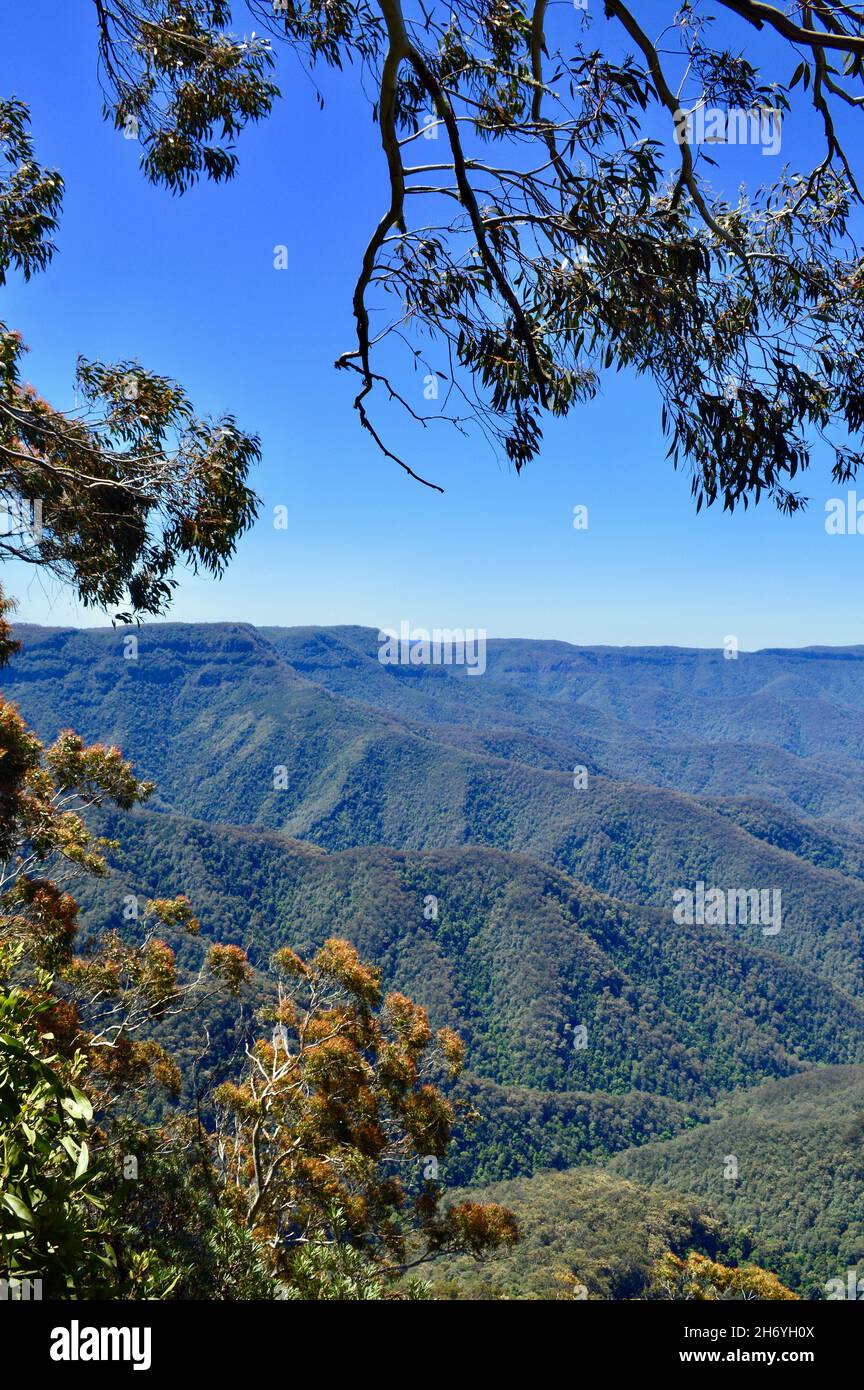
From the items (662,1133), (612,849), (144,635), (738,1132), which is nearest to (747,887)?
(612,849)

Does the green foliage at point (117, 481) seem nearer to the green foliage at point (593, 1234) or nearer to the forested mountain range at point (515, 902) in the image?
the forested mountain range at point (515, 902)

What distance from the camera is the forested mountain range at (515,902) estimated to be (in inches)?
1767

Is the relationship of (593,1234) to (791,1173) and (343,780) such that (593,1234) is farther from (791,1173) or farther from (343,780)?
(343,780)

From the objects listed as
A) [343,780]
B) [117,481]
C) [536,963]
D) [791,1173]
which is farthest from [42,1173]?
[343,780]

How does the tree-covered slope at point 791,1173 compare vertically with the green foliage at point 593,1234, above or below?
below

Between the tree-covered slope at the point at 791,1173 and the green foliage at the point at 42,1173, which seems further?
the tree-covered slope at the point at 791,1173

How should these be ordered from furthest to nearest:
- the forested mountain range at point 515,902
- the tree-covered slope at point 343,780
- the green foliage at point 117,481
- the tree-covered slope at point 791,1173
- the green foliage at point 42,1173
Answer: the tree-covered slope at point 343,780 → the forested mountain range at point 515,902 → the tree-covered slope at point 791,1173 → the green foliage at point 117,481 → the green foliage at point 42,1173

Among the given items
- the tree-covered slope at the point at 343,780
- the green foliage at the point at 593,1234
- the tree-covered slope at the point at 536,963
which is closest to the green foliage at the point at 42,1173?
the green foliage at the point at 593,1234

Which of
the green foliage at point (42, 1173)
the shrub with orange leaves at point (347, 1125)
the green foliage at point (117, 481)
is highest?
the green foliage at point (117, 481)

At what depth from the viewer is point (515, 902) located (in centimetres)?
7444

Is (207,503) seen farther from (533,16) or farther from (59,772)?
(59,772)

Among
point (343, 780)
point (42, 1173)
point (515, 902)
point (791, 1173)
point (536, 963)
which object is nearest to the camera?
point (42, 1173)

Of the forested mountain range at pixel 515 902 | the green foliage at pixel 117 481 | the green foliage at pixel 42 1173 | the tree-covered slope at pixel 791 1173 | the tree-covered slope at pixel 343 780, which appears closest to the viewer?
the green foliage at pixel 42 1173

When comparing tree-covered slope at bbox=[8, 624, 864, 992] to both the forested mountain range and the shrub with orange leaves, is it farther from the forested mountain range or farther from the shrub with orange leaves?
the shrub with orange leaves
